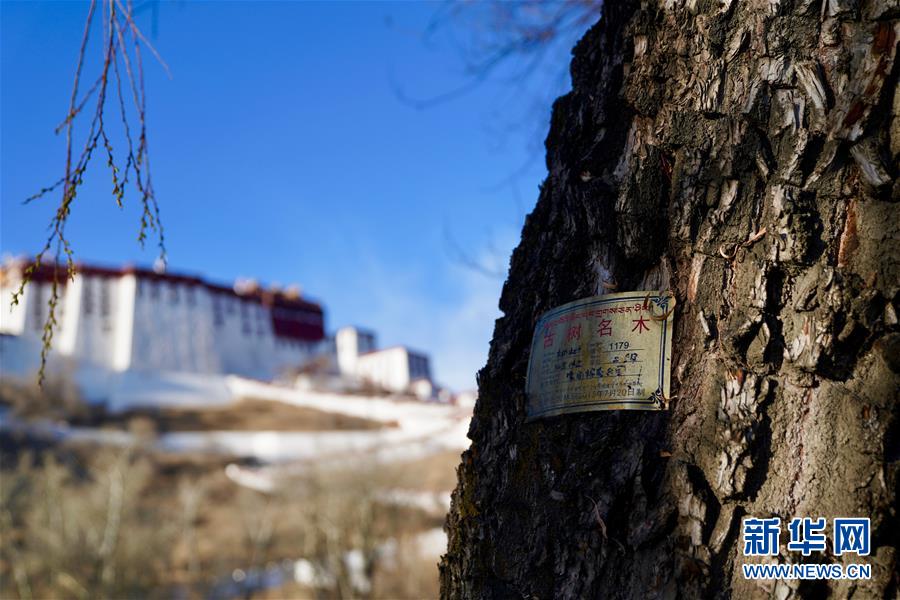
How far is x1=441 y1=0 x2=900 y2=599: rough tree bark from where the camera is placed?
4.30ft

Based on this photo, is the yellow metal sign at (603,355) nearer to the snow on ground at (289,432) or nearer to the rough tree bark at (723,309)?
the rough tree bark at (723,309)

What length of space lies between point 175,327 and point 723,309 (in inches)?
1625

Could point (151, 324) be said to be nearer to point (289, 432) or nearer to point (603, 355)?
point (289, 432)

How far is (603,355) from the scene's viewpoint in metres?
1.59

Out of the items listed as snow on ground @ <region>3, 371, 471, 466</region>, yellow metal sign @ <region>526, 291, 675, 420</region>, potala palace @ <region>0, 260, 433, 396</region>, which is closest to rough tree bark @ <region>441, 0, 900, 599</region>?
yellow metal sign @ <region>526, 291, 675, 420</region>

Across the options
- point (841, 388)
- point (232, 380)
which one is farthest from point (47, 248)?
A: point (232, 380)

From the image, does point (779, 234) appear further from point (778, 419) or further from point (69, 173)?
point (69, 173)

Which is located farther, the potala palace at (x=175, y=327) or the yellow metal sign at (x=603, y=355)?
the potala palace at (x=175, y=327)

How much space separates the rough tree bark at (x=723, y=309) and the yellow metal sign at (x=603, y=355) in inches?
1.1

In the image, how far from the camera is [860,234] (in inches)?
52.9

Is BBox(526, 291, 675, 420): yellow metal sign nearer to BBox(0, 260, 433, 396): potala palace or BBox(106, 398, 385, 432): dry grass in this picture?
BBox(0, 260, 433, 396): potala palace

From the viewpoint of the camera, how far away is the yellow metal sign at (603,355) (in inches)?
59.4

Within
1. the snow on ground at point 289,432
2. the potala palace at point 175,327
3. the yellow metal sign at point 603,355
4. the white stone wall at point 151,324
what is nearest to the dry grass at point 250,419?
the snow on ground at point 289,432

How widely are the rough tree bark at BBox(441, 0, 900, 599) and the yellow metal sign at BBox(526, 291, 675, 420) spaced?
3cm
